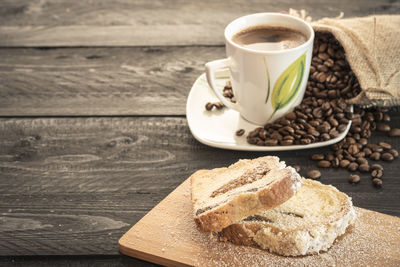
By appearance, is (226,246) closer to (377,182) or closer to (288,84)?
(377,182)

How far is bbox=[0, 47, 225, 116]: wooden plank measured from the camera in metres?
2.30

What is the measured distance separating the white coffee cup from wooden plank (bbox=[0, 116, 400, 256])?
0.20 m

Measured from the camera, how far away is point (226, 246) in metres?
1.50

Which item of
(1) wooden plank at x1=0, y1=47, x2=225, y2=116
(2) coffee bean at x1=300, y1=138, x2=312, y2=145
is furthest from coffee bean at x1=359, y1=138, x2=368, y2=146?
(1) wooden plank at x1=0, y1=47, x2=225, y2=116

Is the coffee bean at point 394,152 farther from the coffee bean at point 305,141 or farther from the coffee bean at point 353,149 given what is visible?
the coffee bean at point 305,141

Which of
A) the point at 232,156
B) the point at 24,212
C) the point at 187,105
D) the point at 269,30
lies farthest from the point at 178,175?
the point at 269,30

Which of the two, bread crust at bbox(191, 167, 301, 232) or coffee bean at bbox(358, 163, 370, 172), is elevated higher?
bread crust at bbox(191, 167, 301, 232)

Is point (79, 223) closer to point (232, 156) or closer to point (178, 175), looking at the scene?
point (178, 175)

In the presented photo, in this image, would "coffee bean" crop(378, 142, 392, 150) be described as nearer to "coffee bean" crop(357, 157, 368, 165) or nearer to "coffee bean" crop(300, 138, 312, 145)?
"coffee bean" crop(357, 157, 368, 165)

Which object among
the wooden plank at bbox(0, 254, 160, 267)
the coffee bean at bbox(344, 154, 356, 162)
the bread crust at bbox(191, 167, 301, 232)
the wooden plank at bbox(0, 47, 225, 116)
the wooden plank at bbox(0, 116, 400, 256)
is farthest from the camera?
the wooden plank at bbox(0, 47, 225, 116)

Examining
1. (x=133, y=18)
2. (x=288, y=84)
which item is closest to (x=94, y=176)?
(x=288, y=84)

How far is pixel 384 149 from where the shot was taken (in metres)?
1.94

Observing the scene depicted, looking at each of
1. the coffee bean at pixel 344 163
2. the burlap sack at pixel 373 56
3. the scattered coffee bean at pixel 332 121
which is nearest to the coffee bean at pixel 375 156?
the scattered coffee bean at pixel 332 121

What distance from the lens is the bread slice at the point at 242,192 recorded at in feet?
4.75
